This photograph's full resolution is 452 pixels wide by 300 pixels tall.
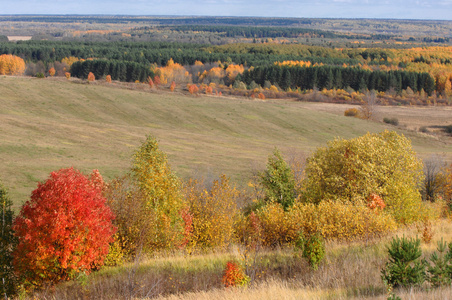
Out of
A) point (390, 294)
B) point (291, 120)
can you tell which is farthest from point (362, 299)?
point (291, 120)

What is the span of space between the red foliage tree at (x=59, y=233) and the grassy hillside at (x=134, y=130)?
14.7m

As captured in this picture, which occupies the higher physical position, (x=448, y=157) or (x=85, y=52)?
(x=85, y=52)

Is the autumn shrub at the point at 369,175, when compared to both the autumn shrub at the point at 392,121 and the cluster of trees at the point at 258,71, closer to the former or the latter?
the autumn shrub at the point at 392,121

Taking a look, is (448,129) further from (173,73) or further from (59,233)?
(173,73)

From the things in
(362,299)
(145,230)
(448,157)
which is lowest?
(448,157)

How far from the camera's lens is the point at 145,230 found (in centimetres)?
2252

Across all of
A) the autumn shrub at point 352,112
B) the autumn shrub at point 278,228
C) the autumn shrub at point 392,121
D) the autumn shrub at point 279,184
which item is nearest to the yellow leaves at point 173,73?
the autumn shrub at point 352,112

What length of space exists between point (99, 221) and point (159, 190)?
4.78m

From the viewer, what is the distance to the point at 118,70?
469 feet

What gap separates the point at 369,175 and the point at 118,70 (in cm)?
12395

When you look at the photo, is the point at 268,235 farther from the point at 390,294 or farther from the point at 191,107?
the point at 191,107

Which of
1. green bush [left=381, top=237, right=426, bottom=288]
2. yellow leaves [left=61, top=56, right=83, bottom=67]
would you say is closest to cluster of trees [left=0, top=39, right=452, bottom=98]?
yellow leaves [left=61, top=56, right=83, bottom=67]

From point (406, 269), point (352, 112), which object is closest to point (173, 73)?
point (352, 112)

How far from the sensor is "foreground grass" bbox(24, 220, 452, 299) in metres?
13.6
